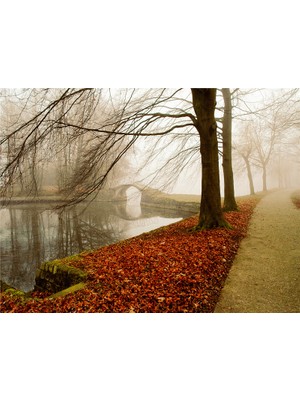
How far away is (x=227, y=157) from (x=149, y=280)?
13.0ft

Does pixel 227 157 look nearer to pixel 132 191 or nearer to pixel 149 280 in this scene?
pixel 132 191

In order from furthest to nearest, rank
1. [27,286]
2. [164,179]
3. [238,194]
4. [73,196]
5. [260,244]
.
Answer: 1. [238,194]
2. [164,179]
3. [27,286]
4. [260,244]
5. [73,196]

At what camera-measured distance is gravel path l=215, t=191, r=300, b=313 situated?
2764mm

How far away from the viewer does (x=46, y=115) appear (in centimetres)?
340

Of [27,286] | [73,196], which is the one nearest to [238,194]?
[73,196]

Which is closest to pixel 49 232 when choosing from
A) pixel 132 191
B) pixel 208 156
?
pixel 132 191

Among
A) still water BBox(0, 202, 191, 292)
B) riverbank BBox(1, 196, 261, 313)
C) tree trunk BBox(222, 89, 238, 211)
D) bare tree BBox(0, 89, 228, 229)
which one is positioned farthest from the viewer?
tree trunk BBox(222, 89, 238, 211)

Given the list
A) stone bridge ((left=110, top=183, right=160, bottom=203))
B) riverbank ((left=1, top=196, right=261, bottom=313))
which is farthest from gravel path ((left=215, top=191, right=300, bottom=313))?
stone bridge ((left=110, top=183, right=160, bottom=203))

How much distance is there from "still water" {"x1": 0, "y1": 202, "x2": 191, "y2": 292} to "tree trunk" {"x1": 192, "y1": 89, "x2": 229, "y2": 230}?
229 centimetres

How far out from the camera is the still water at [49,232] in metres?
4.92

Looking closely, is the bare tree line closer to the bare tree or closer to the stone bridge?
the bare tree

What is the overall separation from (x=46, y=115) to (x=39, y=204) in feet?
5.42
